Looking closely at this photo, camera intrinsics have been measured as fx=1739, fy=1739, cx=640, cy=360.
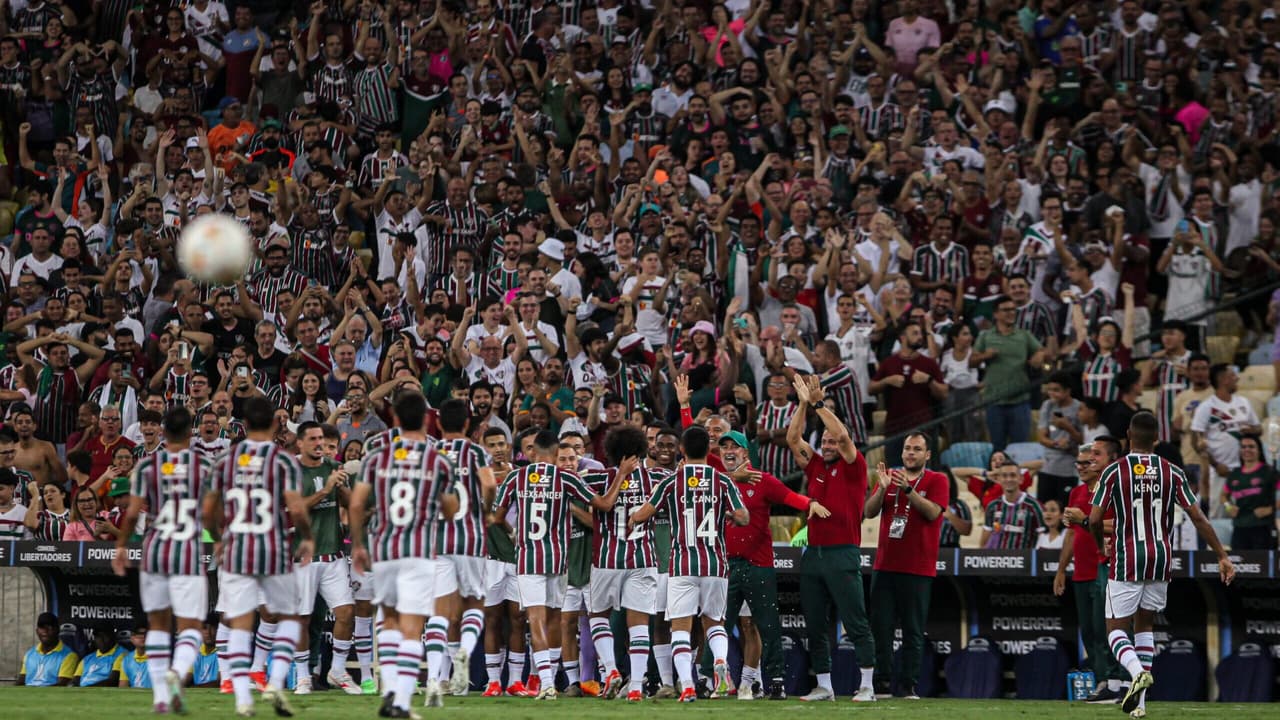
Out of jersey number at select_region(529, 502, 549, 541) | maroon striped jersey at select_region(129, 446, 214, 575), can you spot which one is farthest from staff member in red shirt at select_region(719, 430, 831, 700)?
maroon striped jersey at select_region(129, 446, 214, 575)

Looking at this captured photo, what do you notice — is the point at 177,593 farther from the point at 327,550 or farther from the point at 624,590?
the point at 624,590

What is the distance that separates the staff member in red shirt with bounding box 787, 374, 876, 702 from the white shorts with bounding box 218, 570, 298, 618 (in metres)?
5.12

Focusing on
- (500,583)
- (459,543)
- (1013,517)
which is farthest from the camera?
(1013,517)

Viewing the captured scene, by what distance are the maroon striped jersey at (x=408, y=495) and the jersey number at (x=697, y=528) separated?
332 cm

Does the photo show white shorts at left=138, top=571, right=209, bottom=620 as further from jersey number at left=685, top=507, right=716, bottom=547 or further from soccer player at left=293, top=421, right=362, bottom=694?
jersey number at left=685, top=507, right=716, bottom=547

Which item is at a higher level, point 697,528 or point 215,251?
point 215,251

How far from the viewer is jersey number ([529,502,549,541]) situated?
1573 cm

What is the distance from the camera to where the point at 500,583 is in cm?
1681

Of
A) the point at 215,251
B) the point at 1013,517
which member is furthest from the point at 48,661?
the point at 1013,517

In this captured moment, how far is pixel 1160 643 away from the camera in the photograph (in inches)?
699

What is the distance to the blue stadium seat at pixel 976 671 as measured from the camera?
1789cm

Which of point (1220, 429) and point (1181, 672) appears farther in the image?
point (1220, 429)

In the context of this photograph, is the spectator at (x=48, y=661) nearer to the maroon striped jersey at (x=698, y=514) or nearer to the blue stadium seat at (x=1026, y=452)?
the maroon striped jersey at (x=698, y=514)

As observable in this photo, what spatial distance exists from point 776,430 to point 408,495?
24.2 ft
